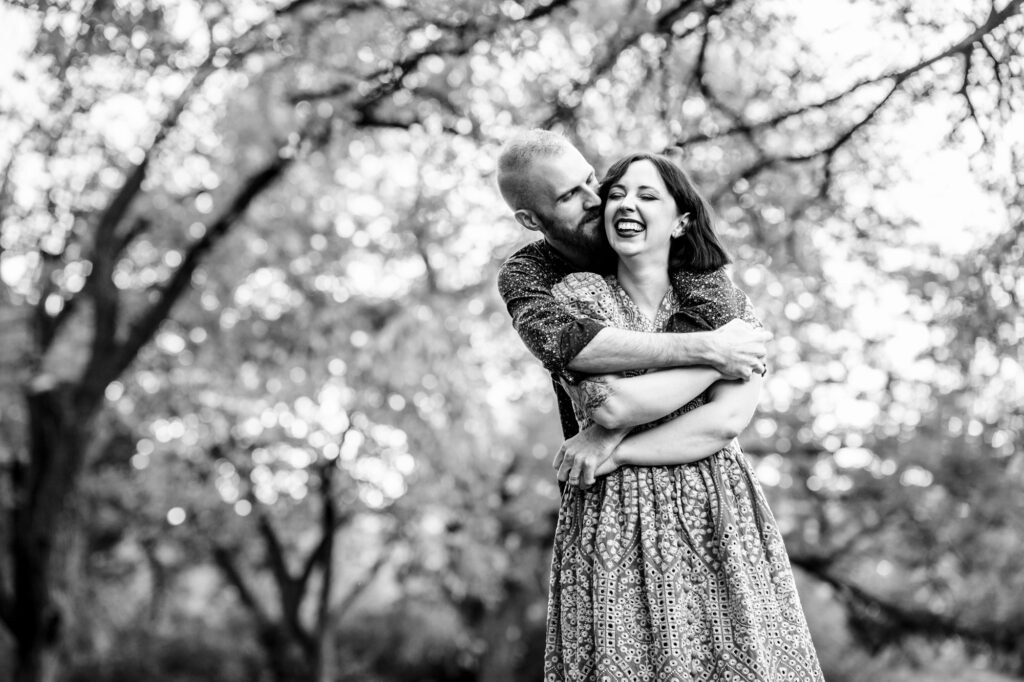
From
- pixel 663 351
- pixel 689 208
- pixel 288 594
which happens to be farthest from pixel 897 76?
pixel 288 594

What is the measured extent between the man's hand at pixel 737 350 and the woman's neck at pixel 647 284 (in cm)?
22

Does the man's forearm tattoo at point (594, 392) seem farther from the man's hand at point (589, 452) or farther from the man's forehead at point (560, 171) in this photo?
the man's forehead at point (560, 171)

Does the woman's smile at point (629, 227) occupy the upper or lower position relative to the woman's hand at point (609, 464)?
upper

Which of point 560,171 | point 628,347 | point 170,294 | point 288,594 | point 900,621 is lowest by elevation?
point 900,621

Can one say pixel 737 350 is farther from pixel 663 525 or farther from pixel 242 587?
pixel 242 587

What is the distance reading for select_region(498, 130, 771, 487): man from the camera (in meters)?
2.43

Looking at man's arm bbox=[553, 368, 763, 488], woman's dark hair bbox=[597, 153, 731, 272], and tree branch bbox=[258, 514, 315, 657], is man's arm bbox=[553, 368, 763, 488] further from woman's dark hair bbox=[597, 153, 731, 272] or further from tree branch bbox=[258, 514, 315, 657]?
tree branch bbox=[258, 514, 315, 657]

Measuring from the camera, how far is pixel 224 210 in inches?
367

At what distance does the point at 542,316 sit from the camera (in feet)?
8.29

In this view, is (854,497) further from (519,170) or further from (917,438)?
(519,170)

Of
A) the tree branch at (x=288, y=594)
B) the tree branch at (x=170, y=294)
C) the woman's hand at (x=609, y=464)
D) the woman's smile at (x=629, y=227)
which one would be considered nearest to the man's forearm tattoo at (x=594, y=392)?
the woman's hand at (x=609, y=464)

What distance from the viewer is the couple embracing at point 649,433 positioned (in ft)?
7.76

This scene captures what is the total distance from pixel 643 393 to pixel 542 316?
0.29m

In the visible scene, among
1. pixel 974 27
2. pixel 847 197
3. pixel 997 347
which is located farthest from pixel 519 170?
pixel 847 197
